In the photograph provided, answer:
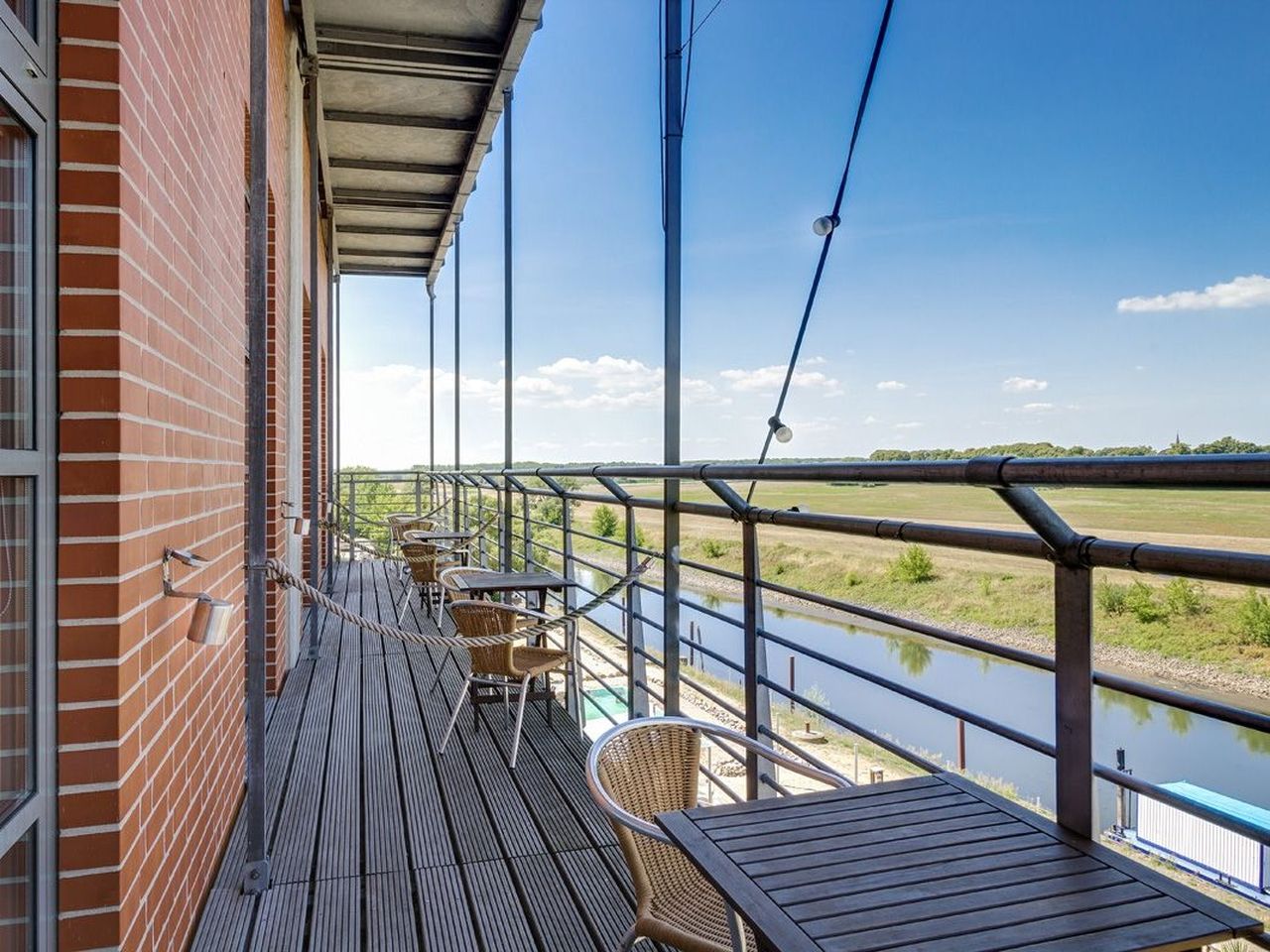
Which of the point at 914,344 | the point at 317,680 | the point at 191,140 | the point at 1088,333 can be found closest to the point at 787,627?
the point at 914,344

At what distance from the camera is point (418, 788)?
265 cm

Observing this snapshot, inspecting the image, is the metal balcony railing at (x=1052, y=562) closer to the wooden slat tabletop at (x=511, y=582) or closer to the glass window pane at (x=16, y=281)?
the glass window pane at (x=16, y=281)

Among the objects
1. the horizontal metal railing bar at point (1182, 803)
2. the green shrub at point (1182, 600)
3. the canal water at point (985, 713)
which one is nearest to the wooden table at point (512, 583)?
the green shrub at point (1182, 600)

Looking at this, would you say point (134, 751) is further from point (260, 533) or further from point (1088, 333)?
point (1088, 333)

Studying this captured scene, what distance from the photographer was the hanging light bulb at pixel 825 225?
2.94 meters

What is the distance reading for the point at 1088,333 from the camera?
226 inches

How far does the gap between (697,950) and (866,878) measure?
1.39ft

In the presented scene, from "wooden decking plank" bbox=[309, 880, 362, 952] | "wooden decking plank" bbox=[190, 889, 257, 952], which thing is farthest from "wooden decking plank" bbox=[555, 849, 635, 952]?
"wooden decking plank" bbox=[190, 889, 257, 952]

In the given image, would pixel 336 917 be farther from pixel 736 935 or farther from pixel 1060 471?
pixel 1060 471

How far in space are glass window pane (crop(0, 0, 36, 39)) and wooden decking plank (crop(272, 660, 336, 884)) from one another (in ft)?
5.98

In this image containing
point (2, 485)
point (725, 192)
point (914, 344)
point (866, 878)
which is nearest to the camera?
point (866, 878)

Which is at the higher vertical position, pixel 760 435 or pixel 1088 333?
pixel 1088 333

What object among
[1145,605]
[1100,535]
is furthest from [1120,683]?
[1145,605]

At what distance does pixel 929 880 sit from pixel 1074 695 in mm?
307
